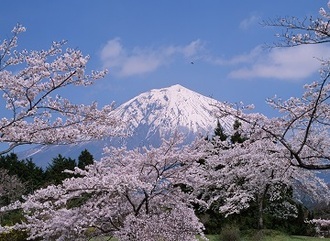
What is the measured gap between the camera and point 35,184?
108ft

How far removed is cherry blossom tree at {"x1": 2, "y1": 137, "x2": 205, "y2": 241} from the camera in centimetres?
739

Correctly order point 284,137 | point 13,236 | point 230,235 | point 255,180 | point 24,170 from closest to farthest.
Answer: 1. point 284,137
2. point 255,180
3. point 13,236
4. point 230,235
5. point 24,170

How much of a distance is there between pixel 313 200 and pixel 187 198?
11.3 meters

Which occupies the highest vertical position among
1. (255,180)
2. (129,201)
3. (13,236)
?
(255,180)

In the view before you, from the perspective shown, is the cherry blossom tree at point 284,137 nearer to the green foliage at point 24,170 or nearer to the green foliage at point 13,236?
the green foliage at point 13,236

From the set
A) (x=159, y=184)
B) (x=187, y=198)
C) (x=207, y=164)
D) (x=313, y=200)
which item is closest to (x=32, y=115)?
(x=159, y=184)

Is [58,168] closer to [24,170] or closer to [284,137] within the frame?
[24,170]

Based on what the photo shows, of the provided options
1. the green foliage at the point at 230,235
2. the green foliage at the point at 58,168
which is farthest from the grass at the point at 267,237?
the green foliage at the point at 58,168

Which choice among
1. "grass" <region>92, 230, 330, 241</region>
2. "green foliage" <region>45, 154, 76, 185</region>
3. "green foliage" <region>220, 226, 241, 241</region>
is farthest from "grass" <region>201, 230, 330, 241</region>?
"green foliage" <region>45, 154, 76, 185</region>

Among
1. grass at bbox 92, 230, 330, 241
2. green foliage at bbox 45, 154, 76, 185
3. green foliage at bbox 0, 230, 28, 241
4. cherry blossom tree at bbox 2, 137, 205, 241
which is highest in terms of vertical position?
green foliage at bbox 45, 154, 76, 185

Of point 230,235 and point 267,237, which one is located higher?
point 230,235

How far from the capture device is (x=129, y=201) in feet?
26.0

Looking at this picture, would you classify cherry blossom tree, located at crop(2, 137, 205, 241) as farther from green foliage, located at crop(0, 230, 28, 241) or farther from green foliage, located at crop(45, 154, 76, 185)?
green foliage, located at crop(45, 154, 76, 185)

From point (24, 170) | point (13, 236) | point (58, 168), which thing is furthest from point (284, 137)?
point (24, 170)
